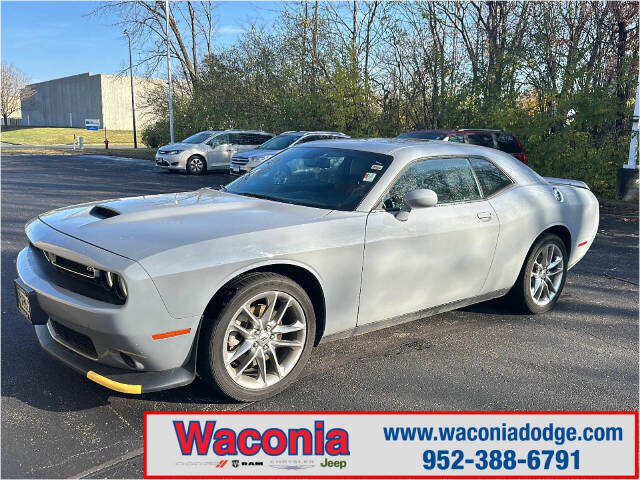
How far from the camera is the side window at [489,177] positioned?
15.0ft

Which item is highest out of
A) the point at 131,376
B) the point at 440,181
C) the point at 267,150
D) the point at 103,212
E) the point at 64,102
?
the point at 64,102

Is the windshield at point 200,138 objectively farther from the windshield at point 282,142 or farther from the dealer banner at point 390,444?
the dealer banner at point 390,444

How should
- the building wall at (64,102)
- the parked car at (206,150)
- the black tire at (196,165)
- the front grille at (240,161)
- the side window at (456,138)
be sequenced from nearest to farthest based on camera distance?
the side window at (456,138) → the front grille at (240,161) → the parked car at (206,150) → the black tire at (196,165) → the building wall at (64,102)

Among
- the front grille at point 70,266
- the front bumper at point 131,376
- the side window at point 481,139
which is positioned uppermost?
the side window at point 481,139

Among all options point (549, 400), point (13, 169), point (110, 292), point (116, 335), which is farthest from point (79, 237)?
point (13, 169)

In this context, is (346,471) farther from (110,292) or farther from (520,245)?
(520,245)

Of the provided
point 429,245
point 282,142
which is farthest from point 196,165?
point 429,245

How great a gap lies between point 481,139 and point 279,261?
9559mm

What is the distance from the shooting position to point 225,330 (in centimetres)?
306

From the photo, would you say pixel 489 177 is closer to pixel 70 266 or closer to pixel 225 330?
pixel 225 330

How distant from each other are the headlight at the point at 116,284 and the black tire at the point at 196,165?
16.4m

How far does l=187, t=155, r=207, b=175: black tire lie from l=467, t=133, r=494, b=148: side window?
10.2 meters

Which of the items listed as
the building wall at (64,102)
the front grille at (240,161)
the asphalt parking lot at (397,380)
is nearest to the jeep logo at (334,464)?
the asphalt parking lot at (397,380)

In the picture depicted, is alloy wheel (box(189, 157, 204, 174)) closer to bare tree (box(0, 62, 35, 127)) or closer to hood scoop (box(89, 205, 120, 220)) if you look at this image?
hood scoop (box(89, 205, 120, 220))
